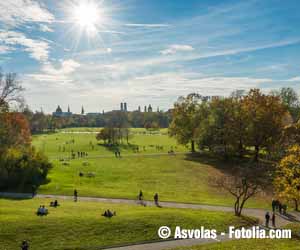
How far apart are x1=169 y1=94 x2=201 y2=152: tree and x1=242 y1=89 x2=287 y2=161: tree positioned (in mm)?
14905

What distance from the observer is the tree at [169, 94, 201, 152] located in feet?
251

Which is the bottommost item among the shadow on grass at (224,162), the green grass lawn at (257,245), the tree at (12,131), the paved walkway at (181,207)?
the paved walkway at (181,207)

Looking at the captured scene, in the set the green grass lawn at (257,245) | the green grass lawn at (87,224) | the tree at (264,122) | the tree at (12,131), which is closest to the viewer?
the green grass lawn at (257,245)

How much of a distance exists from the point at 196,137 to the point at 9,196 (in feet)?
144

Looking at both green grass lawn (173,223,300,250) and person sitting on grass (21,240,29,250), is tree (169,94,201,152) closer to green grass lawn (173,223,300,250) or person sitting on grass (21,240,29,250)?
green grass lawn (173,223,300,250)

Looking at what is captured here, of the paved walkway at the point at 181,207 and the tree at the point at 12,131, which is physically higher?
the tree at the point at 12,131

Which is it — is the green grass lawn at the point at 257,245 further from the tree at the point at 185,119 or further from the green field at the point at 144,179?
the tree at the point at 185,119

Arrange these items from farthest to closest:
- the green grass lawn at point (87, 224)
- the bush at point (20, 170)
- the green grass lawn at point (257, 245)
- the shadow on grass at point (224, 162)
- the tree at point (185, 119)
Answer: the tree at point (185, 119), the shadow on grass at point (224, 162), the bush at point (20, 170), the green grass lawn at point (87, 224), the green grass lawn at point (257, 245)

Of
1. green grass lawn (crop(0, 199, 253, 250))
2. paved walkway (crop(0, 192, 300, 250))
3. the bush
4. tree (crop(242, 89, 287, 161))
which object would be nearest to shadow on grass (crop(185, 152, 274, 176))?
tree (crop(242, 89, 287, 161))

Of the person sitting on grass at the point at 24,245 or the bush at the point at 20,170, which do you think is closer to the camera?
the person sitting on grass at the point at 24,245

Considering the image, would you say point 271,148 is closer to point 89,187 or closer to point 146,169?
point 146,169

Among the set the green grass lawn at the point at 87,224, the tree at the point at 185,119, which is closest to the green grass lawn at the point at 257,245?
the green grass lawn at the point at 87,224

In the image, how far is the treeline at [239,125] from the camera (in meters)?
62.0

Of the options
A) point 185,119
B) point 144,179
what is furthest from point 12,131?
point 185,119
